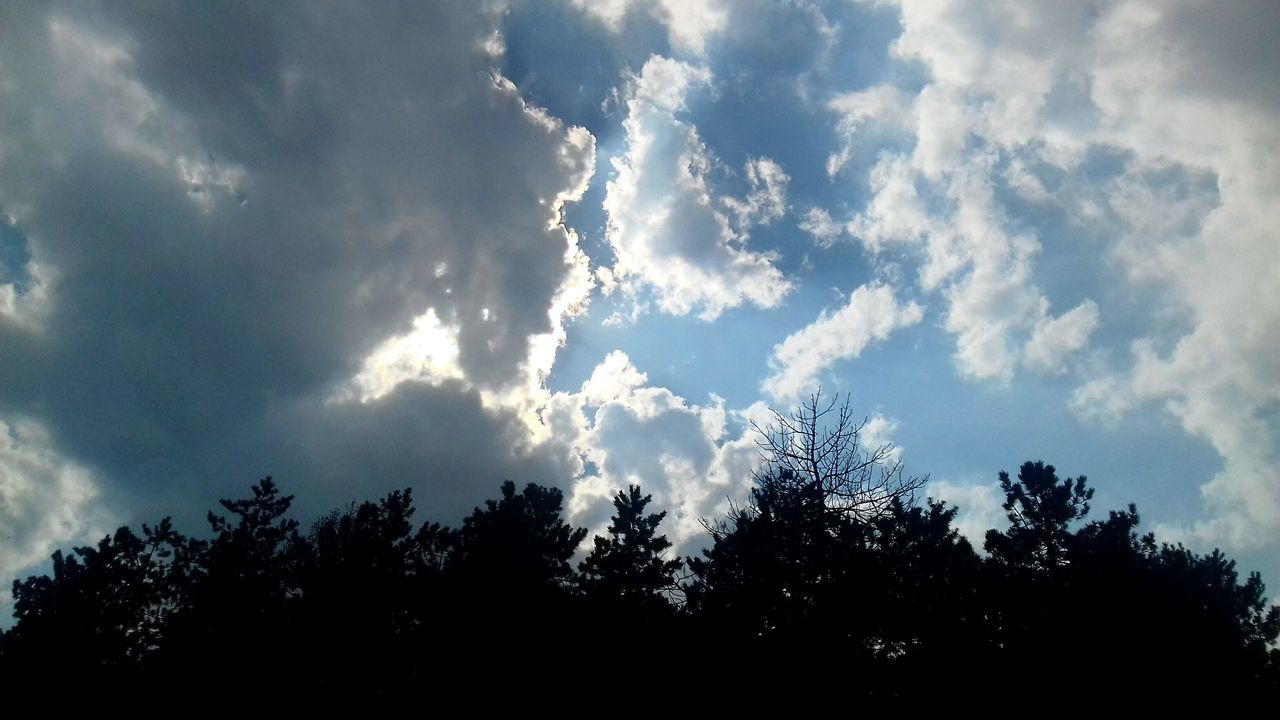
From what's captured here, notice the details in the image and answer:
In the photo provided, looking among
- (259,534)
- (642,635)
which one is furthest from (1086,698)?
(259,534)

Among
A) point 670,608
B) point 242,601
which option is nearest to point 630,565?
point 670,608

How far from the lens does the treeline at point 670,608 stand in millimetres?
13789

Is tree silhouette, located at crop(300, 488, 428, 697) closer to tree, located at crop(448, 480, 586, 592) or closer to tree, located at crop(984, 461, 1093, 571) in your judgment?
tree, located at crop(448, 480, 586, 592)

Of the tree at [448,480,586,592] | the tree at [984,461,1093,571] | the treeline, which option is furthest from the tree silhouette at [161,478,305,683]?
the tree at [984,461,1093,571]

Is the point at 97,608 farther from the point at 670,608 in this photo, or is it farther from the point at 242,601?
the point at 670,608

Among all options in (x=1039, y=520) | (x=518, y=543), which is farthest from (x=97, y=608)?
(x=1039, y=520)

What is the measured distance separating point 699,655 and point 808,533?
6.18 meters

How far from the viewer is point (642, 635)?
20719 millimetres

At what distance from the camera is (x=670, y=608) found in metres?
21.9

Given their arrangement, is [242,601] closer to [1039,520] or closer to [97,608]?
[97,608]

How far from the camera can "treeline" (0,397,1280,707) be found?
45.2ft

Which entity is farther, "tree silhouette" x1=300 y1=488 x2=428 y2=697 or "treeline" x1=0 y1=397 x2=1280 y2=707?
"tree silhouette" x1=300 y1=488 x2=428 y2=697

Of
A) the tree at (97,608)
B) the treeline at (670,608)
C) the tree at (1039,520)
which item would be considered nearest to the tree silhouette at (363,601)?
the treeline at (670,608)

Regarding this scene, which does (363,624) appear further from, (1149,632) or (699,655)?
(1149,632)
